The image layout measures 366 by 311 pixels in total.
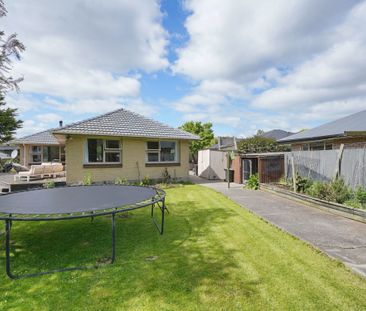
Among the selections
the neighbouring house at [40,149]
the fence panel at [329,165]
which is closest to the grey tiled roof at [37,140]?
the neighbouring house at [40,149]

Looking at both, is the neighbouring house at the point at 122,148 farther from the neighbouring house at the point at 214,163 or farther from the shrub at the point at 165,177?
the neighbouring house at the point at 214,163

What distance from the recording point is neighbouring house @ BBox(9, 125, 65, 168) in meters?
19.6

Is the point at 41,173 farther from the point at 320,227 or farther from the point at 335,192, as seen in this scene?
the point at 335,192

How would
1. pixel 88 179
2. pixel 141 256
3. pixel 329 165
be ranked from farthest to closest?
pixel 88 179 → pixel 329 165 → pixel 141 256

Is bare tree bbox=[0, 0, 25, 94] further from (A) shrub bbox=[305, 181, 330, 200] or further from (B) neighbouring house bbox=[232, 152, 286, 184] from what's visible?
(A) shrub bbox=[305, 181, 330, 200]

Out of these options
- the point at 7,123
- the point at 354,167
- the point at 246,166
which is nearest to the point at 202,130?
the point at 246,166

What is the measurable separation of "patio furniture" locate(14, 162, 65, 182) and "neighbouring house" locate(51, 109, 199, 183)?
6.45 feet

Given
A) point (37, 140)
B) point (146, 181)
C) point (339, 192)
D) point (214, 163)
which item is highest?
point (37, 140)

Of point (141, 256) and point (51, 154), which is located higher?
point (51, 154)

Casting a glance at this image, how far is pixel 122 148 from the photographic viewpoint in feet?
41.4

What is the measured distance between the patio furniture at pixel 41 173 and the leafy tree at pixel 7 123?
1385 centimetres

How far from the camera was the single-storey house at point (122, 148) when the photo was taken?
11461mm

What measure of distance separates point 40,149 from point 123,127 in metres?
12.8

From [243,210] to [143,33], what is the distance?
345 inches
